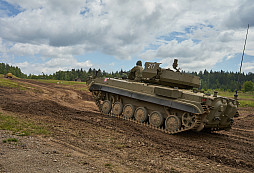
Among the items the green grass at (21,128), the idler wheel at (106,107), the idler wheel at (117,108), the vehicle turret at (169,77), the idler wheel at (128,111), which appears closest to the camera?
the green grass at (21,128)

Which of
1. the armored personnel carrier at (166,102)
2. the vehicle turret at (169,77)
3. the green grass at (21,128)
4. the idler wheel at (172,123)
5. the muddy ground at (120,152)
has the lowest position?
the muddy ground at (120,152)

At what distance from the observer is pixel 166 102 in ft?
39.8

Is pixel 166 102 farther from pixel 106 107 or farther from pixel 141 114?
pixel 106 107

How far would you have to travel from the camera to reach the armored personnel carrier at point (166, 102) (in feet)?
36.4

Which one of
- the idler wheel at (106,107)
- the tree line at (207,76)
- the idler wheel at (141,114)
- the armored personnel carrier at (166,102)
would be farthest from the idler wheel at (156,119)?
the tree line at (207,76)

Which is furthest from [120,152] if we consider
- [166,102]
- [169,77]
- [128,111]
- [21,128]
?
[128,111]

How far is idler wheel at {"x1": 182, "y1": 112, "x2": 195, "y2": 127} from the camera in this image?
11.3 meters

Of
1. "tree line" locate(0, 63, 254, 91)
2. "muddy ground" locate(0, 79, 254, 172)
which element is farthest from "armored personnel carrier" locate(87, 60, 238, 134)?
"tree line" locate(0, 63, 254, 91)

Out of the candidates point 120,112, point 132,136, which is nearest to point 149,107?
point 120,112

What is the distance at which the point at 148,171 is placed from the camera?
6.35 meters

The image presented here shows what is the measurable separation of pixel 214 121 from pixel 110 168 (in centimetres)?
698

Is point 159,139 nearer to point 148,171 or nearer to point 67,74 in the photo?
point 148,171

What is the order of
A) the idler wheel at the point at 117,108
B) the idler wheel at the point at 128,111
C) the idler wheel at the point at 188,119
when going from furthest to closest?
the idler wheel at the point at 117,108 < the idler wheel at the point at 128,111 < the idler wheel at the point at 188,119

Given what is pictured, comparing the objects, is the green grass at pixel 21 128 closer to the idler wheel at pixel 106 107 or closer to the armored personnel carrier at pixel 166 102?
the armored personnel carrier at pixel 166 102
